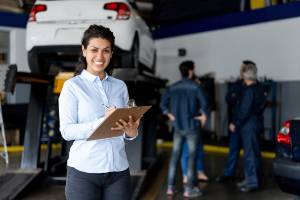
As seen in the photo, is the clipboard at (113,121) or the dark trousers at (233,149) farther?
the dark trousers at (233,149)

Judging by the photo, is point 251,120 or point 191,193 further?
point 251,120

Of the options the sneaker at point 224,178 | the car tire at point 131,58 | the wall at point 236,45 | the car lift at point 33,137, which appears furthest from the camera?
the wall at point 236,45

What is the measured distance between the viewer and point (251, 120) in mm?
5516

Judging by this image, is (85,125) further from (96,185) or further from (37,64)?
(37,64)

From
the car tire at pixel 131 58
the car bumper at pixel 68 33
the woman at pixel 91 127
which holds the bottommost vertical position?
the woman at pixel 91 127

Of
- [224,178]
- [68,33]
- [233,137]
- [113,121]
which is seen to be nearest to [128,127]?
[113,121]

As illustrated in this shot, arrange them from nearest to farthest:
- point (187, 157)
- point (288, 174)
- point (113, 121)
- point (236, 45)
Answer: point (113, 121), point (288, 174), point (187, 157), point (236, 45)

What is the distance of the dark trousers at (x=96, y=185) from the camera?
204cm

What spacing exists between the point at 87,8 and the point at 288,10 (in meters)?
5.80

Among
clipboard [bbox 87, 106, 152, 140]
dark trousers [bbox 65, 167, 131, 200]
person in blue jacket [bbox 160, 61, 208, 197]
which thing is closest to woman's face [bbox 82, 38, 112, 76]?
clipboard [bbox 87, 106, 152, 140]

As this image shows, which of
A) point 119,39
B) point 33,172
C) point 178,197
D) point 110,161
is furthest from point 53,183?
point 110,161

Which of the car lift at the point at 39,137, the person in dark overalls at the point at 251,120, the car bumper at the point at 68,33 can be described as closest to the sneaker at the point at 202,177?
the person in dark overalls at the point at 251,120

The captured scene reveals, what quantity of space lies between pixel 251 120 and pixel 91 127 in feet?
12.8

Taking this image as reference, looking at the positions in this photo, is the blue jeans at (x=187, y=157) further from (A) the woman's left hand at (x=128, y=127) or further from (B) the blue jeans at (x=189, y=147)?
(A) the woman's left hand at (x=128, y=127)
